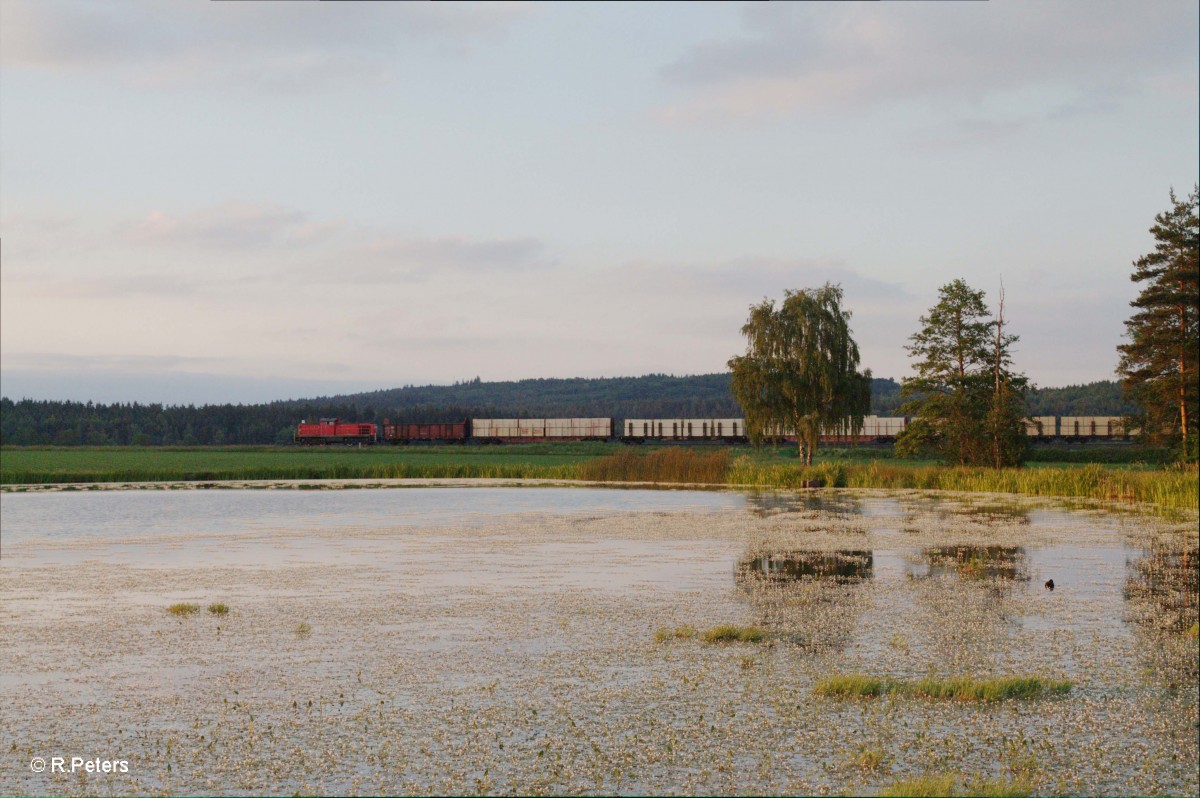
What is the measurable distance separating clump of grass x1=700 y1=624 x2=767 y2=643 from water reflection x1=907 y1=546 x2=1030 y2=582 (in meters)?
6.10

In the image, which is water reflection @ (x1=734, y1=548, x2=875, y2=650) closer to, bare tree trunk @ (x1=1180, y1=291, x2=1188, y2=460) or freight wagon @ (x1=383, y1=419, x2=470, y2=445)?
bare tree trunk @ (x1=1180, y1=291, x2=1188, y2=460)

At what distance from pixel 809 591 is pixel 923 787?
884 cm

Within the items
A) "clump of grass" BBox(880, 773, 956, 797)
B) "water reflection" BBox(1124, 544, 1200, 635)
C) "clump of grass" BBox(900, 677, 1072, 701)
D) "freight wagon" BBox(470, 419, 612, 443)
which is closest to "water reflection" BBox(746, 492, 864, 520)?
"water reflection" BBox(1124, 544, 1200, 635)

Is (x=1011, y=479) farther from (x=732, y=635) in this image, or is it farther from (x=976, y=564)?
(x=732, y=635)

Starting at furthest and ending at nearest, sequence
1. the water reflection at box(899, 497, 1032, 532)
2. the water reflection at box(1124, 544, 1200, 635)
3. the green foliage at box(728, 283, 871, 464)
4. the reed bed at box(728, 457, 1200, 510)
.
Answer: the green foliage at box(728, 283, 871, 464), the reed bed at box(728, 457, 1200, 510), the water reflection at box(899, 497, 1032, 532), the water reflection at box(1124, 544, 1200, 635)

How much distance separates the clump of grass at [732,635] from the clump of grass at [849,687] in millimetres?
2293

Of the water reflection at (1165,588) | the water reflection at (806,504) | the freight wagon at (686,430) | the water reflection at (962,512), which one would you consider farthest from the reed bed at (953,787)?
the freight wagon at (686,430)

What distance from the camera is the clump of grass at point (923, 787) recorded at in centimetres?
709

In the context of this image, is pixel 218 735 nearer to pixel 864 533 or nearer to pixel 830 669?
pixel 830 669

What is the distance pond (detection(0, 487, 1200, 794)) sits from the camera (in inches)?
307

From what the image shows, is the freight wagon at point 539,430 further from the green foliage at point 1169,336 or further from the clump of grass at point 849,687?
the clump of grass at point 849,687

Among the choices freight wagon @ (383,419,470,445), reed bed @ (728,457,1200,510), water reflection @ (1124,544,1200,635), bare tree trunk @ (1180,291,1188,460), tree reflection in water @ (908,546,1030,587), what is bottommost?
tree reflection in water @ (908,546,1030,587)

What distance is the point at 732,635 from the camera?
1229cm

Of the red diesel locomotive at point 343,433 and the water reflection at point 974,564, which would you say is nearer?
the water reflection at point 974,564
